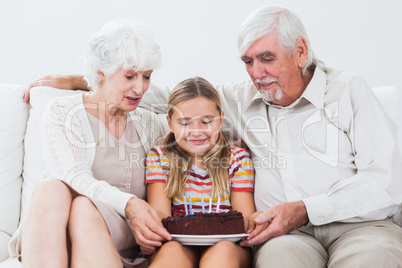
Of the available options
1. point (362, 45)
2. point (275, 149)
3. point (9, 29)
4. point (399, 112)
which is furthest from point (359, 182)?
point (9, 29)

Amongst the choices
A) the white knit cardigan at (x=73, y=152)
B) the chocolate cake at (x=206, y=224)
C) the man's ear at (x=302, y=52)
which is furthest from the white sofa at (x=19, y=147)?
the chocolate cake at (x=206, y=224)

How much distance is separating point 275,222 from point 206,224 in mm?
282

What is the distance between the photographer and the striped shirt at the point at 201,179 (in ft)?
6.58

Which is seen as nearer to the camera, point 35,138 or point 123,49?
point 123,49

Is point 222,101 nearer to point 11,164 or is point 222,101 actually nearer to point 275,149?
point 275,149

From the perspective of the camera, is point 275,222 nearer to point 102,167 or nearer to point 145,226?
point 145,226

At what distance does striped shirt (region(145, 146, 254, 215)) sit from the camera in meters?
2.01

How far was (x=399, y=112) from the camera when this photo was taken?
2.19 m

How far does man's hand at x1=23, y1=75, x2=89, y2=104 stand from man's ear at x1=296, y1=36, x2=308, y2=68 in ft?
3.26

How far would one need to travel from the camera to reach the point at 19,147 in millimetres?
2367

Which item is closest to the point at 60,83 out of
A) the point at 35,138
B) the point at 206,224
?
the point at 35,138

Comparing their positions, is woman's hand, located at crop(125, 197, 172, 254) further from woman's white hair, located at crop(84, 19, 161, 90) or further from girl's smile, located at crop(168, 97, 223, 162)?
woman's white hair, located at crop(84, 19, 161, 90)

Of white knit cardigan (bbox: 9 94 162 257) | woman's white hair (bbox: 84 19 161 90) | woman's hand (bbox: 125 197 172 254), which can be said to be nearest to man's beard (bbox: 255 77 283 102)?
woman's white hair (bbox: 84 19 161 90)

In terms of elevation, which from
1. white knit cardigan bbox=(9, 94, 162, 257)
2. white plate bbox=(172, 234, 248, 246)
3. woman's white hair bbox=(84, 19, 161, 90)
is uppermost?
woman's white hair bbox=(84, 19, 161, 90)
